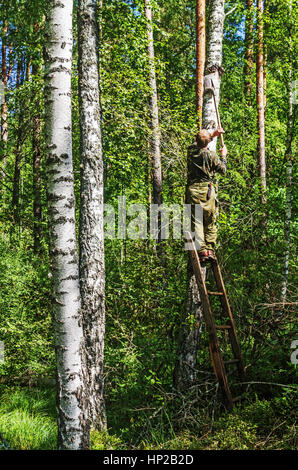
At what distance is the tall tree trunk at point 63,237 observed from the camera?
4.02 meters

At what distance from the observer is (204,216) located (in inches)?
222

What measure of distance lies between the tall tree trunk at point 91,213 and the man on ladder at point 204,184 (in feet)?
4.44

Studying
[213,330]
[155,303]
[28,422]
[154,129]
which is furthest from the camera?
[154,129]

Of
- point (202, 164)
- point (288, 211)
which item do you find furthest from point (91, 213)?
point (288, 211)

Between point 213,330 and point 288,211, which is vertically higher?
point 288,211

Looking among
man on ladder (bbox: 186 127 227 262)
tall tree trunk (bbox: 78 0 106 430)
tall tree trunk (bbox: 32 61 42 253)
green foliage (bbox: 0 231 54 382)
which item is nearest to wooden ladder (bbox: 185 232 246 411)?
man on ladder (bbox: 186 127 227 262)

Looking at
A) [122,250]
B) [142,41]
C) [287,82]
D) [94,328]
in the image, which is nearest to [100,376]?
[94,328]

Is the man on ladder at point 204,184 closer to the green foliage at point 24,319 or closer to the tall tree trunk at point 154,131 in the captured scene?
the tall tree trunk at point 154,131

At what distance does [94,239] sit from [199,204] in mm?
1561

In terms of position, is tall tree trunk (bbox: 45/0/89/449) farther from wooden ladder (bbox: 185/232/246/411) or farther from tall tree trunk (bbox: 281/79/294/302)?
tall tree trunk (bbox: 281/79/294/302)

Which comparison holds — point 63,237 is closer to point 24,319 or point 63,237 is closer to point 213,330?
point 213,330

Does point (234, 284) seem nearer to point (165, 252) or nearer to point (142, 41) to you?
point (165, 252)

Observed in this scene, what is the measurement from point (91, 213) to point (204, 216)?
1.59m

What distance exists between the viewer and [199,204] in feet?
18.4
